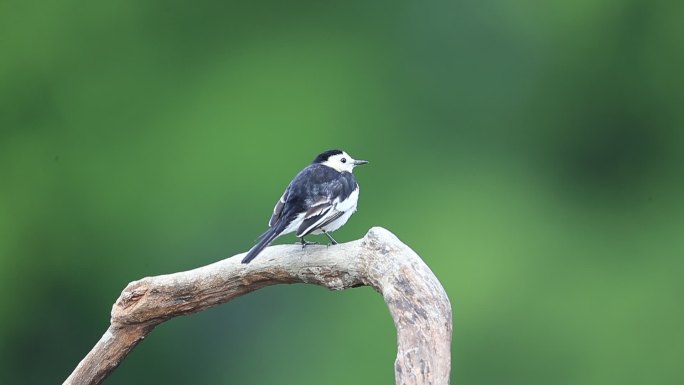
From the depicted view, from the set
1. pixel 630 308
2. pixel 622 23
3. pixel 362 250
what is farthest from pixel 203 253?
pixel 362 250

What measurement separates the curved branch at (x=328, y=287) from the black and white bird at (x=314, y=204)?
109 millimetres

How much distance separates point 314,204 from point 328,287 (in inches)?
16.2

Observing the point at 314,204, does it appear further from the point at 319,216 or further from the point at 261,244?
the point at 261,244

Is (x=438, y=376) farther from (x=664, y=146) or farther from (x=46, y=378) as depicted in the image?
(x=664, y=146)

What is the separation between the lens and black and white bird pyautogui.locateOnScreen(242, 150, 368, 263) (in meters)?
4.60

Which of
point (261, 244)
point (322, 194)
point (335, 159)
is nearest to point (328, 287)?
point (261, 244)

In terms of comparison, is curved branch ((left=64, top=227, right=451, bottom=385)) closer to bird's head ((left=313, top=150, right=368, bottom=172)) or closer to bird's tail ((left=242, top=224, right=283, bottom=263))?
bird's tail ((left=242, top=224, right=283, bottom=263))

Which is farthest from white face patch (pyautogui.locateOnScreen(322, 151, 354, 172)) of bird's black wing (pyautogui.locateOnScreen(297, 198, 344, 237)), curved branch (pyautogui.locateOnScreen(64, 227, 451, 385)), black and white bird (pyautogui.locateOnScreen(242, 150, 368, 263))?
curved branch (pyautogui.locateOnScreen(64, 227, 451, 385))

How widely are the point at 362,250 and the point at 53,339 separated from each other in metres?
5.57

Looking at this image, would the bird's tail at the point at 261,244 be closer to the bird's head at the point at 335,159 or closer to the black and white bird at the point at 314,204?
the black and white bird at the point at 314,204

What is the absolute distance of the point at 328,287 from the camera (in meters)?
4.48

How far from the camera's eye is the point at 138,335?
4852 mm

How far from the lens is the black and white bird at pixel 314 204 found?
181 inches

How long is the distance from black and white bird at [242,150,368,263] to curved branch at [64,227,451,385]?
109 millimetres
